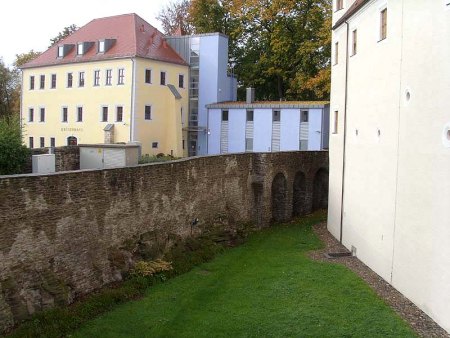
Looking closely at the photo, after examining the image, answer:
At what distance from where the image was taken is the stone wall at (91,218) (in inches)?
459

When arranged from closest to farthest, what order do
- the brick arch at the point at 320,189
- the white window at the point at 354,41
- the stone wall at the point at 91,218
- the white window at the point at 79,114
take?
the stone wall at the point at 91,218 < the white window at the point at 354,41 < the brick arch at the point at 320,189 < the white window at the point at 79,114

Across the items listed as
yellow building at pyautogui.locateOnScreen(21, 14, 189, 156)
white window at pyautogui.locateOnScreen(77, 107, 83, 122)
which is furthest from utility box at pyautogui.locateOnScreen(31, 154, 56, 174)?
white window at pyautogui.locateOnScreen(77, 107, 83, 122)

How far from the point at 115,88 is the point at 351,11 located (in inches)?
1053

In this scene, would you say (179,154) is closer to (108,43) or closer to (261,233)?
(108,43)

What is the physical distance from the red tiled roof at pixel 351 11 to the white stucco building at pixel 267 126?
1495 cm

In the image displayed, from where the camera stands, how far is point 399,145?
1484 centimetres

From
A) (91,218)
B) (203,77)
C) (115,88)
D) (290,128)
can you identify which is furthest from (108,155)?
(203,77)

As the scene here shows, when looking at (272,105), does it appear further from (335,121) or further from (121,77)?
(335,121)

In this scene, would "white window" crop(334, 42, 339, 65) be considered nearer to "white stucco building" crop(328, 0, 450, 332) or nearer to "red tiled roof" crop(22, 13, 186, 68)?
"white stucco building" crop(328, 0, 450, 332)

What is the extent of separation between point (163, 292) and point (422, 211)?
6861 millimetres

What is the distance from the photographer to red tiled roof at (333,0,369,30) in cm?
1859

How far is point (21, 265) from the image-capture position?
1182cm

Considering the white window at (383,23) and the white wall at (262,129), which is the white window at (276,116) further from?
the white window at (383,23)

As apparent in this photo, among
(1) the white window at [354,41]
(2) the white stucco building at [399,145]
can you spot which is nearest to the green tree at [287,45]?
(1) the white window at [354,41]
